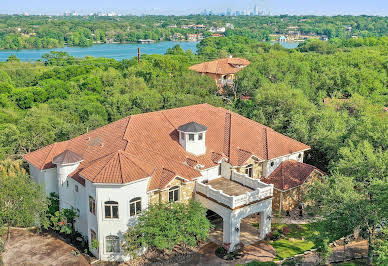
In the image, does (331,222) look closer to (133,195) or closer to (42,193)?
(133,195)

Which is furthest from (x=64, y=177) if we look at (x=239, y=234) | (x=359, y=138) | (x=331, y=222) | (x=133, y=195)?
(x=359, y=138)

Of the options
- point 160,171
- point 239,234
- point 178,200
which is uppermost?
point 160,171

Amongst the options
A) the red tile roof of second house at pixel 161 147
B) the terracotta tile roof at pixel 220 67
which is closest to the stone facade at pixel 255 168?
the red tile roof of second house at pixel 161 147

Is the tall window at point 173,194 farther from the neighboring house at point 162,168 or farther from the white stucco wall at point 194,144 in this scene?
the white stucco wall at point 194,144

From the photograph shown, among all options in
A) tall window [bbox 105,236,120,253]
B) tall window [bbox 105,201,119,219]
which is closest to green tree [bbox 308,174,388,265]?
tall window [bbox 105,201,119,219]

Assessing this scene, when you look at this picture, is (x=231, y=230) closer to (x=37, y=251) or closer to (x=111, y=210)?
(x=111, y=210)

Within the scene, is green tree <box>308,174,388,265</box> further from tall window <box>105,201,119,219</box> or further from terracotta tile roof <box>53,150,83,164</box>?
terracotta tile roof <box>53,150,83,164</box>
